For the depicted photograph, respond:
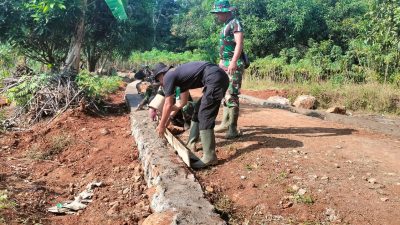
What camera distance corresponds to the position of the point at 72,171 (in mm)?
4617

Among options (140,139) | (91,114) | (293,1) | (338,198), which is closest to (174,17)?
(293,1)

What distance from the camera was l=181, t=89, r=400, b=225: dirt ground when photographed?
293 centimetres

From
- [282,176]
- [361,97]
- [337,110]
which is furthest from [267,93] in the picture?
[282,176]

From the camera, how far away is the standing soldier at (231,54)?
455 cm

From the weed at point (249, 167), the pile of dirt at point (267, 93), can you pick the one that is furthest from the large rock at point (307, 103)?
the weed at point (249, 167)

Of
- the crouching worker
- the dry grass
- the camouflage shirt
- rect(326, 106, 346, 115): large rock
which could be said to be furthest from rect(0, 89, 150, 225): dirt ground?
the dry grass

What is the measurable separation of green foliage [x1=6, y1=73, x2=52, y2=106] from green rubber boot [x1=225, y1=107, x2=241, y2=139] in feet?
12.8

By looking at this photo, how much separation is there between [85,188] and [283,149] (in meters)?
2.21

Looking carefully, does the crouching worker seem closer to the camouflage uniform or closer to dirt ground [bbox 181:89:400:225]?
dirt ground [bbox 181:89:400:225]

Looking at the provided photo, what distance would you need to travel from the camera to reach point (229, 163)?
4027mm

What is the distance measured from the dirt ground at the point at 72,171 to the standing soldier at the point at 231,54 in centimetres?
130

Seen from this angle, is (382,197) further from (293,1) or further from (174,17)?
(174,17)

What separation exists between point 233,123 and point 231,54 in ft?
2.85

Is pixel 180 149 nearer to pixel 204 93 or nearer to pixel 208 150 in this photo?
pixel 208 150
